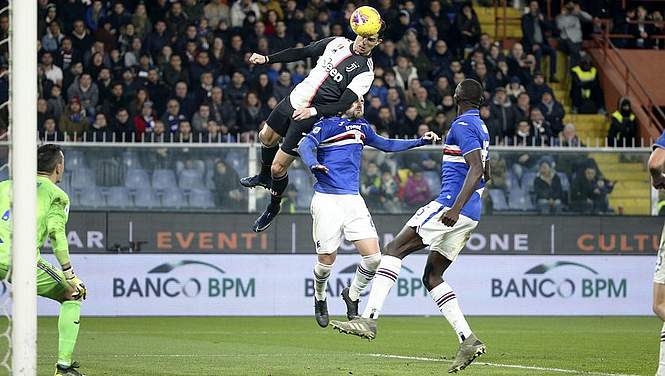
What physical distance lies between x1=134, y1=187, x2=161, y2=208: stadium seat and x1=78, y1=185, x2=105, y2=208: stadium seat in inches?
21.8

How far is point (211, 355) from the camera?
13.7 m

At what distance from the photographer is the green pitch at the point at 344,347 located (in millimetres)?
12062

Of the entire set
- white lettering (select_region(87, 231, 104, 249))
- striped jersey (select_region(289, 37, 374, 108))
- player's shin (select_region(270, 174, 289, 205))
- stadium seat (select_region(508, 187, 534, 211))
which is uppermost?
striped jersey (select_region(289, 37, 374, 108))

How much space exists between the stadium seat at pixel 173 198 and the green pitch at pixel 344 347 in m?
1.84

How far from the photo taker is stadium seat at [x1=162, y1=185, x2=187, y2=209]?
20938 mm

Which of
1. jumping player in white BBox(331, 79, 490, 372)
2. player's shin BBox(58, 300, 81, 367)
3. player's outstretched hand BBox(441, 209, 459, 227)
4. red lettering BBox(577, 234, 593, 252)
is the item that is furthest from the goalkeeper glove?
red lettering BBox(577, 234, 593, 252)

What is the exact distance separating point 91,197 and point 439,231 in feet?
33.5

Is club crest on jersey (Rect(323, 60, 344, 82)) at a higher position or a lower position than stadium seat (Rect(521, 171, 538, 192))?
higher

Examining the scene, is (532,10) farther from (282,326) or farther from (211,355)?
(211,355)

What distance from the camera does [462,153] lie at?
11.4 metres

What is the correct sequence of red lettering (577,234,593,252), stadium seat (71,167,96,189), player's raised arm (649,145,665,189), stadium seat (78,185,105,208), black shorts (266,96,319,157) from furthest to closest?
red lettering (577,234,593,252)
stadium seat (78,185,105,208)
stadium seat (71,167,96,189)
black shorts (266,96,319,157)
player's raised arm (649,145,665,189)

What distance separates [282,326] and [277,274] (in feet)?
7.58

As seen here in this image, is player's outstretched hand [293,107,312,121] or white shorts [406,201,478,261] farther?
player's outstretched hand [293,107,312,121]

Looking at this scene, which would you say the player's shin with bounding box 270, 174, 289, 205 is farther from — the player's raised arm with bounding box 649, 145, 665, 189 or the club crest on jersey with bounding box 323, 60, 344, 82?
the player's raised arm with bounding box 649, 145, 665, 189
